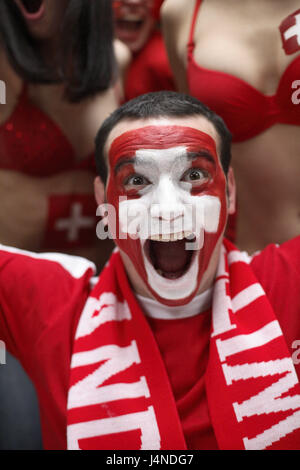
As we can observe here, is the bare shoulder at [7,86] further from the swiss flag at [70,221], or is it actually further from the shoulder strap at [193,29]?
the shoulder strap at [193,29]

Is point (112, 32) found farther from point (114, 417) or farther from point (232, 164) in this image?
point (114, 417)

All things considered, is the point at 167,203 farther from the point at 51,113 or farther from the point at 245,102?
the point at 51,113

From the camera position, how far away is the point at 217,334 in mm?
1035

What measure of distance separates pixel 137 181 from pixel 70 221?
0.49 meters

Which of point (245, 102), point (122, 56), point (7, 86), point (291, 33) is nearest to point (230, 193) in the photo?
point (245, 102)

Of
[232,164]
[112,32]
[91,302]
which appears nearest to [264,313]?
[91,302]

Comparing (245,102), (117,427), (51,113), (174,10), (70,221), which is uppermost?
(174,10)

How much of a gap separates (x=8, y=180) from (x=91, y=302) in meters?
0.47

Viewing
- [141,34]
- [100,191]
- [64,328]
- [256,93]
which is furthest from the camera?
[141,34]

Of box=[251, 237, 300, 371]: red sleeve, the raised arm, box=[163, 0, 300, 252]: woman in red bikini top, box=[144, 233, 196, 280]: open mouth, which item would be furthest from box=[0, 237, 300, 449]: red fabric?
the raised arm

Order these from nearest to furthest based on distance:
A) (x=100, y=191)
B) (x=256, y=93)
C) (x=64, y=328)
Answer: (x=64, y=328), (x=100, y=191), (x=256, y=93)

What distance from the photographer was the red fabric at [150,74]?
178 cm

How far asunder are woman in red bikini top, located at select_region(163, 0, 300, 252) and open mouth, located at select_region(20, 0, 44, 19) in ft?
1.24

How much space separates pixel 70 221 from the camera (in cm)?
148
